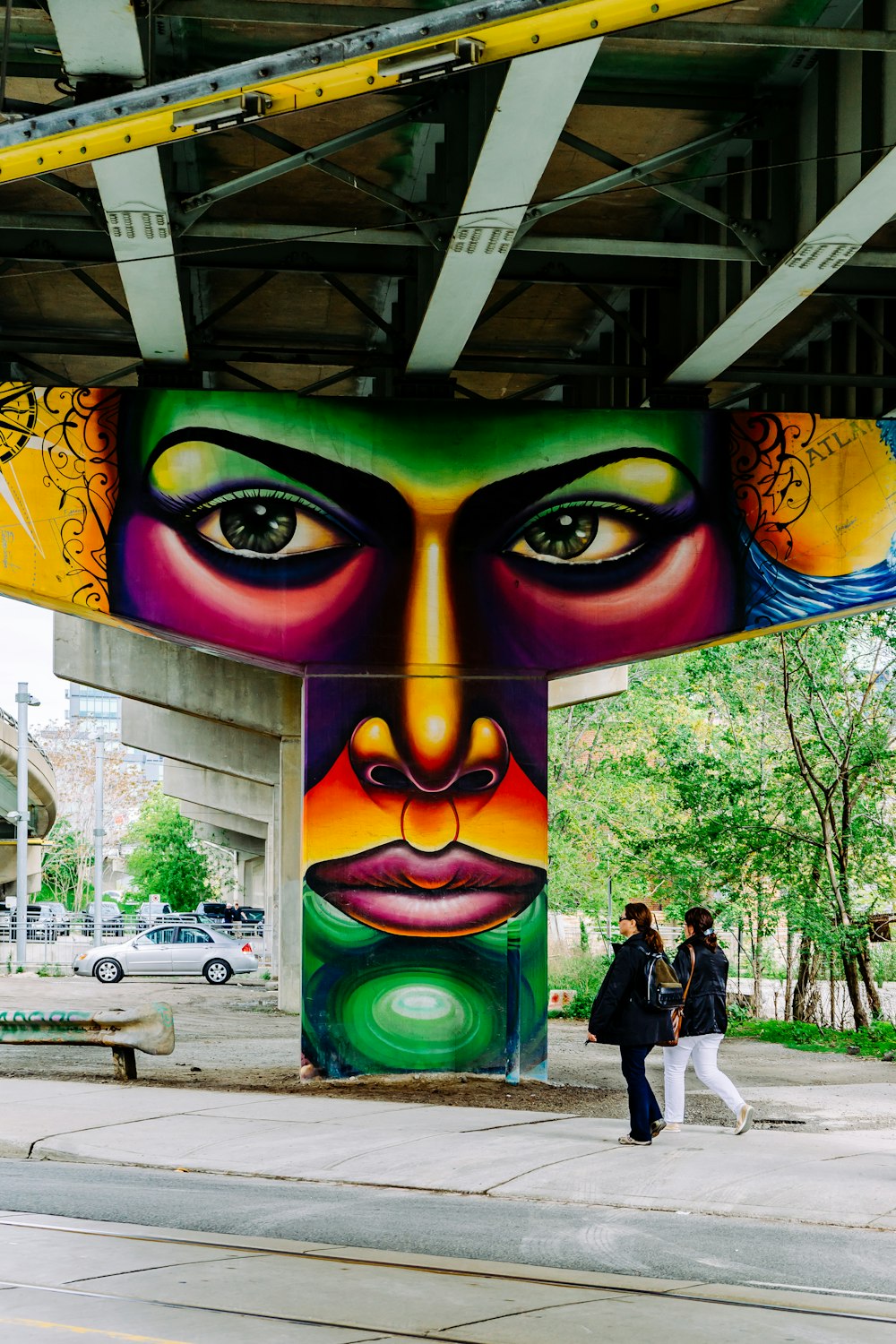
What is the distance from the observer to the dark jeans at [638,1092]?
10.4 metres

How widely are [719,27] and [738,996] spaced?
17862mm

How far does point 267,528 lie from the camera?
1415 cm

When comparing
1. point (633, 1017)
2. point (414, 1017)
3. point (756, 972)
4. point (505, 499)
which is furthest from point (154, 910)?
point (633, 1017)

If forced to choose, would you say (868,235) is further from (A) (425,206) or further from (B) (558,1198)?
(B) (558,1198)

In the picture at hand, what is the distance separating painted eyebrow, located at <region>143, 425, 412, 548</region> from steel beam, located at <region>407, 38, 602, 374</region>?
1.30 meters

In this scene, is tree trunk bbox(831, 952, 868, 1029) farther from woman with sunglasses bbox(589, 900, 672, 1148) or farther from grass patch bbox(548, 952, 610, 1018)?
woman with sunglasses bbox(589, 900, 672, 1148)

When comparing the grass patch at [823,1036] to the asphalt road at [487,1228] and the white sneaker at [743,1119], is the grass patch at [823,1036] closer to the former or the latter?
the white sneaker at [743,1119]

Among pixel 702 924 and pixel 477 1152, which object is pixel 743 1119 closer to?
pixel 702 924

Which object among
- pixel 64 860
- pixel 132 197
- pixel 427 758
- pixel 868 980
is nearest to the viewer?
pixel 132 197

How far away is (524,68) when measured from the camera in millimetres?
8844

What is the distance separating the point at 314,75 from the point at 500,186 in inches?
118

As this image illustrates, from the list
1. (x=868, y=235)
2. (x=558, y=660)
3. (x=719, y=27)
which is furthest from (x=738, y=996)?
(x=719, y=27)

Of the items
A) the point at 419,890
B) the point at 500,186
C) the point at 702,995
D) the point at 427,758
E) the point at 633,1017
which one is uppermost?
the point at 500,186

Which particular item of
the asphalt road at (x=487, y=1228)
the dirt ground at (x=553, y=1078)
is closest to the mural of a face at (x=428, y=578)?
the dirt ground at (x=553, y=1078)
